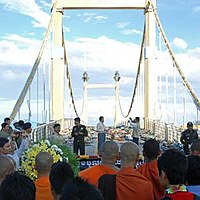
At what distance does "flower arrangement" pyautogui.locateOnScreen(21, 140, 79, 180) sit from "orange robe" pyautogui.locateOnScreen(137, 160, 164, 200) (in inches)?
33.1

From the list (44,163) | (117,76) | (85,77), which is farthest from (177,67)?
(85,77)

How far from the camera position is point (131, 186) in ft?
13.2

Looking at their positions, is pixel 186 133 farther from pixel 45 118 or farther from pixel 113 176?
pixel 45 118

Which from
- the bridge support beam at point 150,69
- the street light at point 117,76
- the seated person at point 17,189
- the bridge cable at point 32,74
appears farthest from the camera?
the street light at point 117,76

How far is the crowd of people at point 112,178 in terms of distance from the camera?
2.49m

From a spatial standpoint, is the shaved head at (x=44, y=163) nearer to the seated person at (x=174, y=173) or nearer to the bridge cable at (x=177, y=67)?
the seated person at (x=174, y=173)

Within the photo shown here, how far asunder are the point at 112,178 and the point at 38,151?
134 centimetres

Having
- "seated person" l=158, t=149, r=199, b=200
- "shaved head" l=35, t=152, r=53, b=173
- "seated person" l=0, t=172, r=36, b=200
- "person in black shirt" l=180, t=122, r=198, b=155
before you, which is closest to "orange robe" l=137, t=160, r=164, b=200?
"shaved head" l=35, t=152, r=53, b=173

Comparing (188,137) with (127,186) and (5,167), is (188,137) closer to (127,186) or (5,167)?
(127,186)

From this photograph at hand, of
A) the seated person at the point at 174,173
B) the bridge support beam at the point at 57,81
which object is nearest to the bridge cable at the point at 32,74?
the bridge support beam at the point at 57,81

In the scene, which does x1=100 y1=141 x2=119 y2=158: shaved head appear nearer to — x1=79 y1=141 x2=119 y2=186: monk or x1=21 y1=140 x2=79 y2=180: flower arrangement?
x1=79 y1=141 x2=119 y2=186: monk

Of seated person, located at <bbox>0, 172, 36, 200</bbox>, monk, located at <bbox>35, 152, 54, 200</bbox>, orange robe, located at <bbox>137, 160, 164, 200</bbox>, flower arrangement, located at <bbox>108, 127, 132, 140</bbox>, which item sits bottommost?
flower arrangement, located at <bbox>108, 127, 132, 140</bbox>

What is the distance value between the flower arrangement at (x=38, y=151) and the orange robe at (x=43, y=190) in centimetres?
83

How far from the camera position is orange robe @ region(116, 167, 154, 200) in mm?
3988
